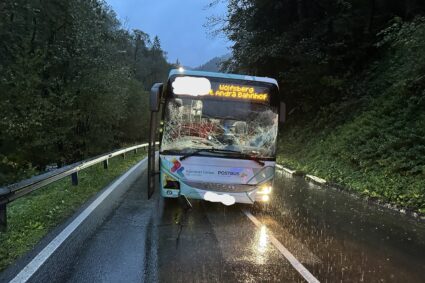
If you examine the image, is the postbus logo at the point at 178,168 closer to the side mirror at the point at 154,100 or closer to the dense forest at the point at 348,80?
the side mirror at the point at 154,100

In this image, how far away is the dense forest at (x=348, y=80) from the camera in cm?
1334

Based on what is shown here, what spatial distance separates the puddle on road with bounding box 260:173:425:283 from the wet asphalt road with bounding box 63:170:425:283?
0.02 meters

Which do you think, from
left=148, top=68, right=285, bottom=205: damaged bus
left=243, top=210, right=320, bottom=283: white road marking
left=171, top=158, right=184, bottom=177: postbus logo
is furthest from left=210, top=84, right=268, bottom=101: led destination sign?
left=243, top=210, right=320, bottom=283: white road marking

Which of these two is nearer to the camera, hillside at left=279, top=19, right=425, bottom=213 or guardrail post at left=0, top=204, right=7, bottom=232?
guardrail post at left=0, top=204, right=7, bottom=232

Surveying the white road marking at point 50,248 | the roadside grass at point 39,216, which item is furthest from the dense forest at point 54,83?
the white road marking at point 50,248

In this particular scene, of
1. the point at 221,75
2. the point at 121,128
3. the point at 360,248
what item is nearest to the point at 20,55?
the point at 221,75

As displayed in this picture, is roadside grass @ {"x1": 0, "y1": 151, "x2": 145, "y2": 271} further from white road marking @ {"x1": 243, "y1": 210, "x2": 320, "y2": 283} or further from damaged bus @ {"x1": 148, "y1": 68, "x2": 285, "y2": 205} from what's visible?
white road marking @ {"x1": 243, "y1": 210, "x2": 320, "y2": 283}

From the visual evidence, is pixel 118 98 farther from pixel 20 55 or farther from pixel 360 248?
pixel 360 248

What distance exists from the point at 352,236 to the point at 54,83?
19.5 m

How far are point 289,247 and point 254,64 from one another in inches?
888

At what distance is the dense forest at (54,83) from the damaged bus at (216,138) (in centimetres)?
1172

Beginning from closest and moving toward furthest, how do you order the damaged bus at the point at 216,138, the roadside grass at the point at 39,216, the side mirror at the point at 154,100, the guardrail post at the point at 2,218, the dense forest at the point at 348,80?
the roadside grass at the point at 39,216 < the guardrail post at the point at 2,218 < the side mirror at the point at 154,100 < the damaged bus at the point at 216,138 < the dense forest at the point at 348,80

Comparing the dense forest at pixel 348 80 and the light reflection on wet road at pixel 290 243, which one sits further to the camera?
the dense forest at pixel 348 80

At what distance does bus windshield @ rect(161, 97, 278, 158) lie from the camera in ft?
30.2
